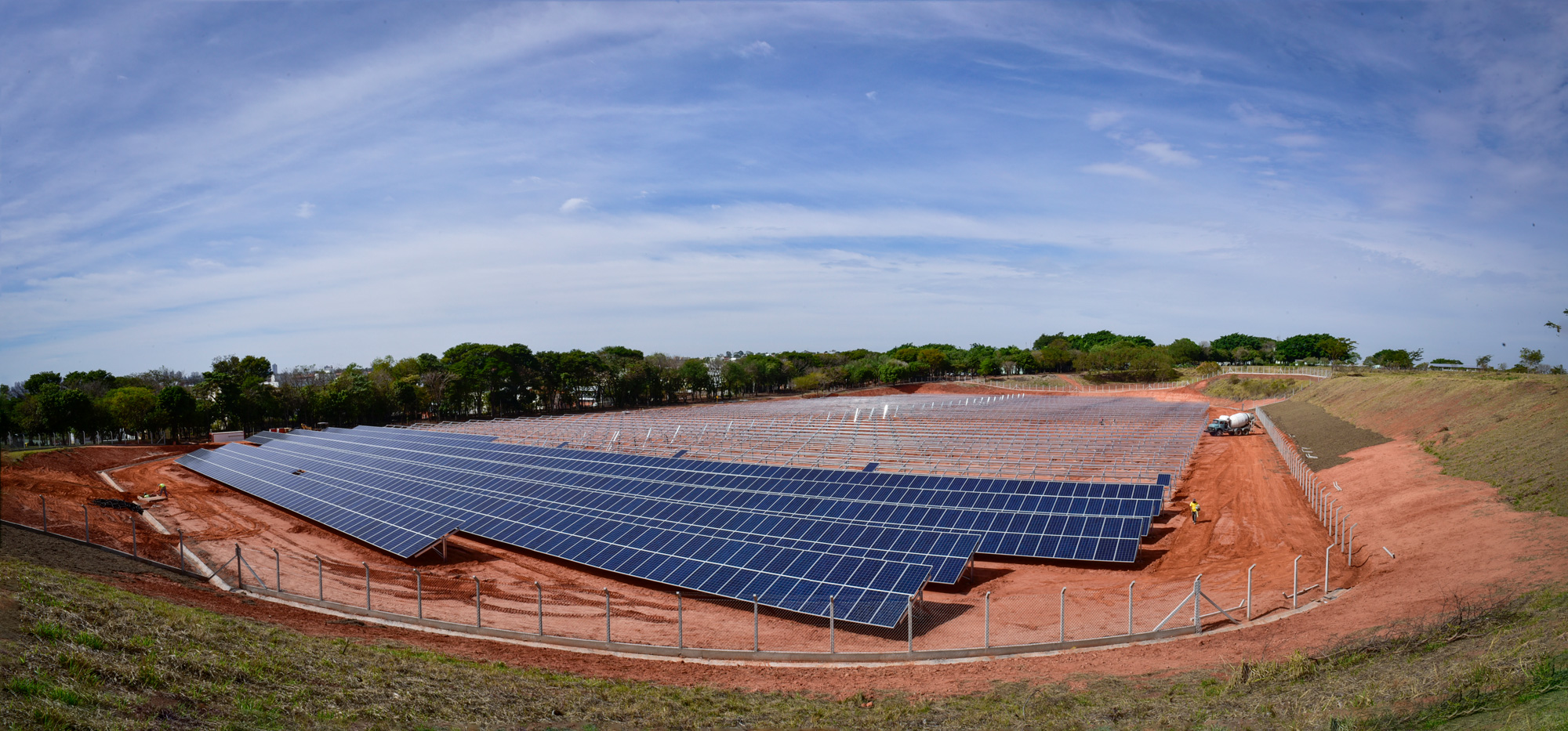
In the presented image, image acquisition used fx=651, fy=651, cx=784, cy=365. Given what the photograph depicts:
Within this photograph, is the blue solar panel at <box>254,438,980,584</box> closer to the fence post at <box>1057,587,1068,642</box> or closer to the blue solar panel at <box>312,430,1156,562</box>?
the blue solar panel at <box>312,430,1156,562</box>

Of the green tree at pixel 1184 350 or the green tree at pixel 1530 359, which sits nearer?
the green tree at pixel 1530 359

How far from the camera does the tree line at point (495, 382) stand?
56.4 m

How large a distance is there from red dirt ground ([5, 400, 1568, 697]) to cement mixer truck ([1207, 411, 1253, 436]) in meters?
17.3

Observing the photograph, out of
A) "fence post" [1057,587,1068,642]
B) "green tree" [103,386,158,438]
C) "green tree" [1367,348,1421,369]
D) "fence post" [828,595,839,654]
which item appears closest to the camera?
"fence post" [1057,587,1068,642]

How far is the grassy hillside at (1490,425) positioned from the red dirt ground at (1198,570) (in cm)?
98

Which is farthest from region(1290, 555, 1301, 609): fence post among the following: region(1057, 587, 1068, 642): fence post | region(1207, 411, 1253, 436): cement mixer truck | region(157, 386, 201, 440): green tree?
region(157, 386, 201, 440): green tree

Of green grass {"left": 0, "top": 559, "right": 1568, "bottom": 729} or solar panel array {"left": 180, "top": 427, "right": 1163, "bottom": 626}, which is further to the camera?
solar panel array {"left": 180, "top": 427, "right": 1163, "bottom": 626}

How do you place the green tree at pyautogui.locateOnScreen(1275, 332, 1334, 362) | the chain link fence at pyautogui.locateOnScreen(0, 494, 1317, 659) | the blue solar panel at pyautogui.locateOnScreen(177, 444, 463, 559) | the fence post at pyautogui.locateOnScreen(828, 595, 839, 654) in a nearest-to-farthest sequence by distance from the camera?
1. the fence post at pyautogui.locateOnScreen(828, 595, 839, 654)
2. the chain link fence at pyautogui.locateOnScreen(0, 494, 1317, 659)
3. the blue solar panel at pyautogui.locateOnScreen(177, 444, 463, 559)
4. the green tree at pyautogui.locateOnScreen(1275, 332, 1334, 362)

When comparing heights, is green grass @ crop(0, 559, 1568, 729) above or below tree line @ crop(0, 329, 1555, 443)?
below

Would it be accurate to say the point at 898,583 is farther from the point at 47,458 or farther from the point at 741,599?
the point at 47,458

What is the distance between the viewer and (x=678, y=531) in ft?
70.8

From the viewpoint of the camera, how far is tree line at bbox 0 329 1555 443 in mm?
56375

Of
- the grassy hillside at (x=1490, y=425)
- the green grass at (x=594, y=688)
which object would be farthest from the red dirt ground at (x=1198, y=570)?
the green grass at (x=594, y=688)

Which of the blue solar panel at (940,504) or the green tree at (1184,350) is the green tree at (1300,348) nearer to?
the green tree at (1184,350)
